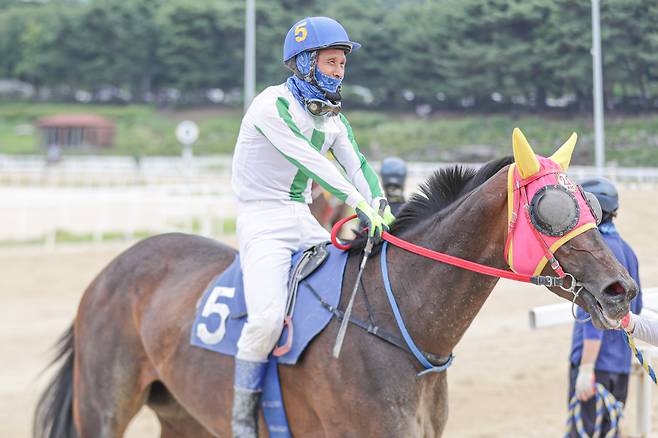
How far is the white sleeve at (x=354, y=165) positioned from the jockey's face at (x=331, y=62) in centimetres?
33

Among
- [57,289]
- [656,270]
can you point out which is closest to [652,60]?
[656,270]

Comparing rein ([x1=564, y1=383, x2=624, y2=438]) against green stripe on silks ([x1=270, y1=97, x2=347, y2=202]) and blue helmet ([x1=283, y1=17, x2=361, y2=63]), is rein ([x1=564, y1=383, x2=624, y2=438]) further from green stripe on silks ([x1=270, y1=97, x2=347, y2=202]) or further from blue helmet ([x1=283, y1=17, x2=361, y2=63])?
blue helmet ([x1=283, y1=17, x2=361, y2=63])

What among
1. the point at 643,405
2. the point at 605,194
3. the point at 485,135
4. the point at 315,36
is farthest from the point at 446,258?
the point at 485,135

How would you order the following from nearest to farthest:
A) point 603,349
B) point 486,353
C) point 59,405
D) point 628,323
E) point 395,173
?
1. point 628,323
2. point 603,349
3. point 59,405
4. point 395,173
5. point 486,353

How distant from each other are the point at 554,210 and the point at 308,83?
4.09 ft

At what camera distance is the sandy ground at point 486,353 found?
21.5 ft

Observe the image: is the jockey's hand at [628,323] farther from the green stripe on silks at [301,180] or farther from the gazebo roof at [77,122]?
the gazebo roof at [77,122]

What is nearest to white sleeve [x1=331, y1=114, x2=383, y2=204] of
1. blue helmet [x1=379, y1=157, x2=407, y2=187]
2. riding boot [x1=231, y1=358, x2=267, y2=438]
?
riding boot [x1=231, y1=358, x2=267, y2=438]

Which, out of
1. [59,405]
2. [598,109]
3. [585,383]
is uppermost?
[598,109]

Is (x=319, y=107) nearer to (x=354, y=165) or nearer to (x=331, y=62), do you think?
(x=331, y=62)

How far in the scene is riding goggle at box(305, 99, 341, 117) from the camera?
3619mm

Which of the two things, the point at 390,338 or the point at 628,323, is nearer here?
the point at 628,323

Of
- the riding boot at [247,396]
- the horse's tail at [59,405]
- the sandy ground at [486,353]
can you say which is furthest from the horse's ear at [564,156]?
the sandy ground at [486,353]

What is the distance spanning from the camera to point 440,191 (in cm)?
347
